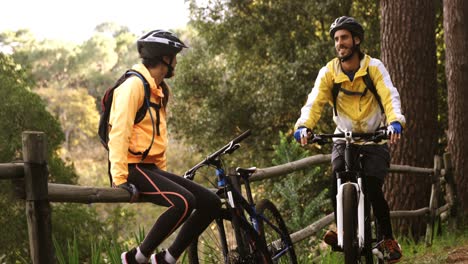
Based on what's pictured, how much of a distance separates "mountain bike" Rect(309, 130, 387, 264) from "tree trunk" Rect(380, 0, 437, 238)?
12.3ft

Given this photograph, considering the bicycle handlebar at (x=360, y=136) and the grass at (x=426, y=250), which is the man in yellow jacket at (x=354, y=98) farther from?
the grass at (x=426, y=250)

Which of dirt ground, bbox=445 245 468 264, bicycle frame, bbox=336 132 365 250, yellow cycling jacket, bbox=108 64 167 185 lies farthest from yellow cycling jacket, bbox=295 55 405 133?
dirt ground, bbox=445 245 468 264

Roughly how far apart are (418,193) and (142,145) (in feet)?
18.4

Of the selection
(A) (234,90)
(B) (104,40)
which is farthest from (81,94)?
(A) (234,90)

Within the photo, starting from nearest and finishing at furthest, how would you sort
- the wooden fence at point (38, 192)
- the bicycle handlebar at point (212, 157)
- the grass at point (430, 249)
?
the wooden fence at point (38, 192), the bicycle handlebar at point (212, 157), the grass at point (430, 249)

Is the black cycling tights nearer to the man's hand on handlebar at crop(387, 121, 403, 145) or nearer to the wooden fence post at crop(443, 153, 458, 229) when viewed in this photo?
the man's hand on handlebar at crop(387, 121, 403, 145)

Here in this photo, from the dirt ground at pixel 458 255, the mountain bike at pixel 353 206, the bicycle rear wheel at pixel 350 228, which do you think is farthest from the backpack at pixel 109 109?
the dirt ground at pixel 458 255

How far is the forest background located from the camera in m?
8.76

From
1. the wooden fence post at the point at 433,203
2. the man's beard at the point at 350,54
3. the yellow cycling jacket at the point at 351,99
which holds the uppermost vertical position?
the man's beard at the point at 350,54

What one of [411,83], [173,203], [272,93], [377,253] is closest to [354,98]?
[377,253]

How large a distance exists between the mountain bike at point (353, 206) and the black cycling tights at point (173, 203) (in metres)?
1.06

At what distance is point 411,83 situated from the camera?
28.5ft

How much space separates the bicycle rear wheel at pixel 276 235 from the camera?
200 inches

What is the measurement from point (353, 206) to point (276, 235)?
75cm
